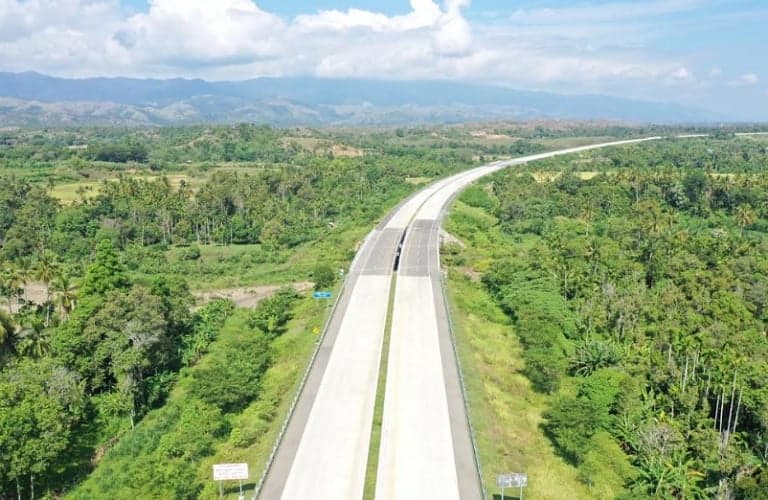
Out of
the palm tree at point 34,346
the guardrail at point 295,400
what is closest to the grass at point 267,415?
the guardrail at point 295,400

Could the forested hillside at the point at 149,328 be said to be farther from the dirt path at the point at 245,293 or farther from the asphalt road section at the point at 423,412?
the asphalt road section at the point at 423,412

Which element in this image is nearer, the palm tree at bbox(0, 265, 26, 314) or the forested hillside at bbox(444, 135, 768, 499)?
the forested hillside at bbox(444, 135, 768, 499)

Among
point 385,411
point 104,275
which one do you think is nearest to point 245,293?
point 104,275

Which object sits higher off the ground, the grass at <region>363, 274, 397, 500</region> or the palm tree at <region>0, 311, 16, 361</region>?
the palm tree at <region>0, 311, 16, 361</region>

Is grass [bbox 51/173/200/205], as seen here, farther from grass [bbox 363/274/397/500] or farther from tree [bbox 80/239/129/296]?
grass [bbox 363/274/397/500]

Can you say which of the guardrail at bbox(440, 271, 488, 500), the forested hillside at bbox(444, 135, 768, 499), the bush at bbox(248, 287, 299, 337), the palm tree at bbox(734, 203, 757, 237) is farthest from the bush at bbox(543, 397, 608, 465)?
the palm tree at bbox(734, 203, 757, 237)

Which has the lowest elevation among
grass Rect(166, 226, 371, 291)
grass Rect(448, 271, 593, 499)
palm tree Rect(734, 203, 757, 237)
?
grass Rect(448, 271, 593, 499)
